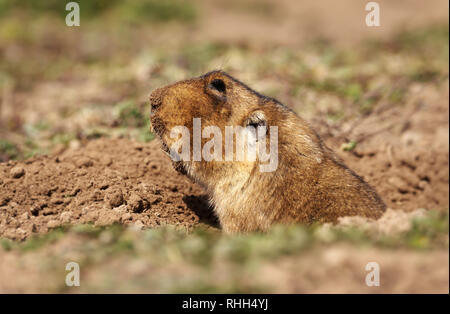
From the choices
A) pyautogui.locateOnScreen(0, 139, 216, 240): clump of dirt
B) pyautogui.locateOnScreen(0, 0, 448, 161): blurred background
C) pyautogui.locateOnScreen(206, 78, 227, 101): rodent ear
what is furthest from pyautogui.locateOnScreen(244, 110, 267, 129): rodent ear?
pyautogui.locateOnScreen(0, 0, 448, 161): blurred background

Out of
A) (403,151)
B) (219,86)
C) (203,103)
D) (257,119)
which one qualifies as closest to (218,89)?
(219,86)

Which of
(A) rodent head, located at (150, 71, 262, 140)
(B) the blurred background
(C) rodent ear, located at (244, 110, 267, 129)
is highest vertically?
(B) the blurred background

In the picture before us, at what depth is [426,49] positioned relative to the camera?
987 centimetres

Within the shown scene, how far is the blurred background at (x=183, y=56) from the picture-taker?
6.88 metres

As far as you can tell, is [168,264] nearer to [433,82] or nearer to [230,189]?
[230,189]

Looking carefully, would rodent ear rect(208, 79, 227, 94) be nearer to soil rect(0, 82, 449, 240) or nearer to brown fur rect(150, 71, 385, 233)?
brown fur rect(150, 71, 385, 233)

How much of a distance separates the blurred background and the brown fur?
0.78 m

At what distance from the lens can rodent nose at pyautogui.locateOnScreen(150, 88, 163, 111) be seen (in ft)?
13.9

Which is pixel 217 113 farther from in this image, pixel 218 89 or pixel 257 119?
pixel 257 119

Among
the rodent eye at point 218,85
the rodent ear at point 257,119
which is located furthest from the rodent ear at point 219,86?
the rodent ear at point 257,119

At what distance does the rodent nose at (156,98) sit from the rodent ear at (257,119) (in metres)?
0.71

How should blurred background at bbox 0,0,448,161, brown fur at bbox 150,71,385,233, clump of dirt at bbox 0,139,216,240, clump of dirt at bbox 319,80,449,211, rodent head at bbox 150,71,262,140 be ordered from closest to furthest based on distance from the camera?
brown fur at bbox 150,71,385,233 < clump of dirt at bbox 0,139,216,240 < rodent head at bbox 150,71,262,140 < clump of dirt at bbox 319,80,449,211 < blurred background at bbox 0,0,448,161
